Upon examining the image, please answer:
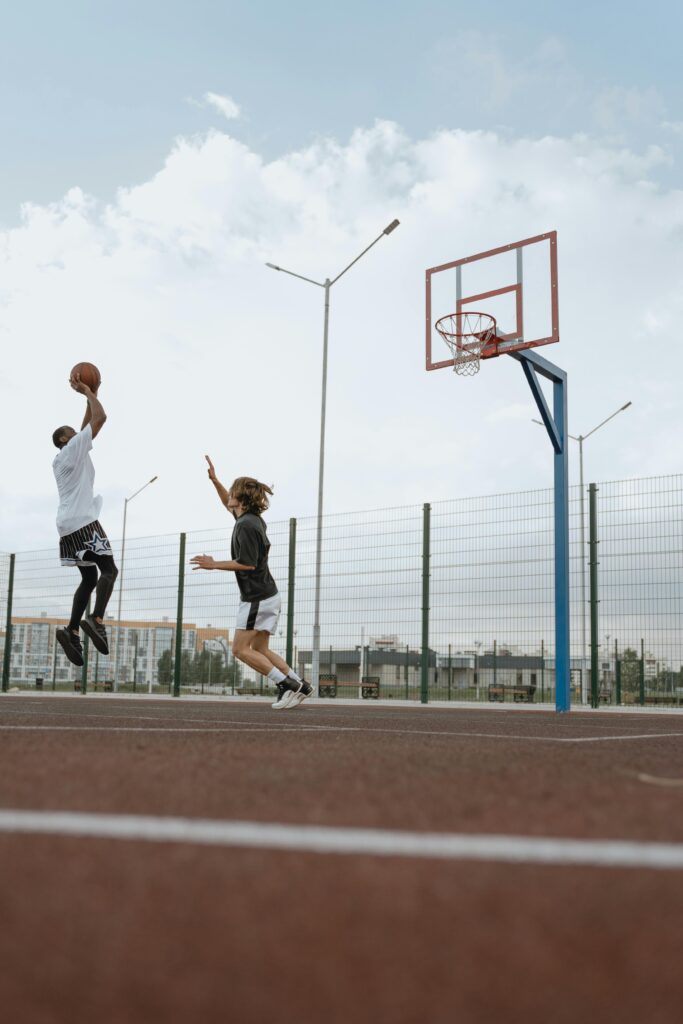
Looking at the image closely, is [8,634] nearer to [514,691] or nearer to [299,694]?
[514,691]

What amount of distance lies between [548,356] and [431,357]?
60.0 inches

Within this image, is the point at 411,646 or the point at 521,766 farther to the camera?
the point at 411,646

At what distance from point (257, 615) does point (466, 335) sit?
19.1 ft

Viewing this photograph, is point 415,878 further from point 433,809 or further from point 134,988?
point 433,809

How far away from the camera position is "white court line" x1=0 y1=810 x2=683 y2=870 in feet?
4.69

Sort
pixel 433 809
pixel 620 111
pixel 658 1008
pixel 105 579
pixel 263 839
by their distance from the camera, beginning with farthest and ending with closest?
pixel 620 111 < pixel 105 579 < pixel 433 809 < pixel 263 839 < pixel 658 1008

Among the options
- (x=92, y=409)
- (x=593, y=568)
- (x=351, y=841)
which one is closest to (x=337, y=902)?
(x=351, y=841)

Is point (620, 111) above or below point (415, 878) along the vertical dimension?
above

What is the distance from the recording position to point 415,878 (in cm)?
130

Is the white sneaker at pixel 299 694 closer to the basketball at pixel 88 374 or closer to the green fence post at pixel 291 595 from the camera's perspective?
the basketball at pixel 88 374

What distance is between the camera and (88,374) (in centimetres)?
683

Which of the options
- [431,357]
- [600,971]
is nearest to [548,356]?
[431,357]

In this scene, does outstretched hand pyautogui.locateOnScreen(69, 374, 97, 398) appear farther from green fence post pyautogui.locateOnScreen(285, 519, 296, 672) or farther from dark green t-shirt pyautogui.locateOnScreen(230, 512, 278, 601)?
green fence post pyautogui.locateOnScreen(285, 519, 296, 672)

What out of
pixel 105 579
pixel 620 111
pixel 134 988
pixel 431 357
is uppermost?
pixel 620 111
